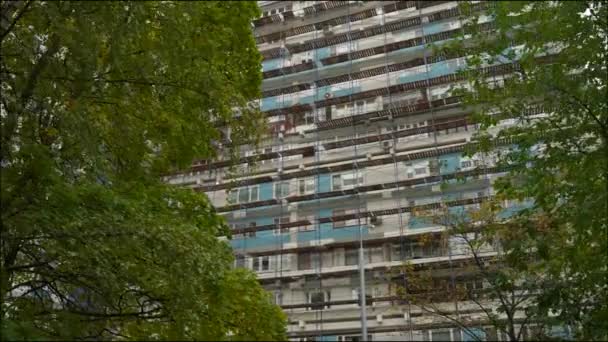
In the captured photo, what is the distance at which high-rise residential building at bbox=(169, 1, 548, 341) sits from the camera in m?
24.6

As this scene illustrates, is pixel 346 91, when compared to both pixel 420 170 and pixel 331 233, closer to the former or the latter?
pixel 420 170

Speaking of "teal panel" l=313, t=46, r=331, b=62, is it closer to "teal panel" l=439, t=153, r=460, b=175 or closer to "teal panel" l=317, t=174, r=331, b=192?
"teal panel" l=317, t=174, r=331, b=192

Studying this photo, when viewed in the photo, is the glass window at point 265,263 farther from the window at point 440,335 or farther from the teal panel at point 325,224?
the window at point 440,335

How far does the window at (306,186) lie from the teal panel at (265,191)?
1252 millimetres

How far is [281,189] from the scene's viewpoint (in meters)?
27.6

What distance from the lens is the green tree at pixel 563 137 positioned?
9133mm

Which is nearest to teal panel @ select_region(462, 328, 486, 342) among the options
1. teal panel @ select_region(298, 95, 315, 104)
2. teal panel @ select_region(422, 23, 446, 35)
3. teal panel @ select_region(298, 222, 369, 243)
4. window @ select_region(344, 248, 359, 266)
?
window @ select_region(344, 248, 359, 266)

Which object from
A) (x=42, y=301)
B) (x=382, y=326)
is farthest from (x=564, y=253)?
(x=382, y=326)

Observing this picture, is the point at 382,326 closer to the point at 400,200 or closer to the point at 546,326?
the point at 400,200

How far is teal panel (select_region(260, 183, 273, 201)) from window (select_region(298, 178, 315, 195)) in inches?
49.3

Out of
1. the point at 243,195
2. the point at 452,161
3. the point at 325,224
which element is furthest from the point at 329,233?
the point at 452,161

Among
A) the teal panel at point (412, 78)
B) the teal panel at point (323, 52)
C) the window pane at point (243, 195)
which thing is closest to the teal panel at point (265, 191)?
the window pane at point (243, 195)

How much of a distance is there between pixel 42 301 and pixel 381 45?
70.3 ft

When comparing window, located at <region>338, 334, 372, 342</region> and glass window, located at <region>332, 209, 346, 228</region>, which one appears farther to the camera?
glass window, located at <region>332, 209, 346, 228</region>
